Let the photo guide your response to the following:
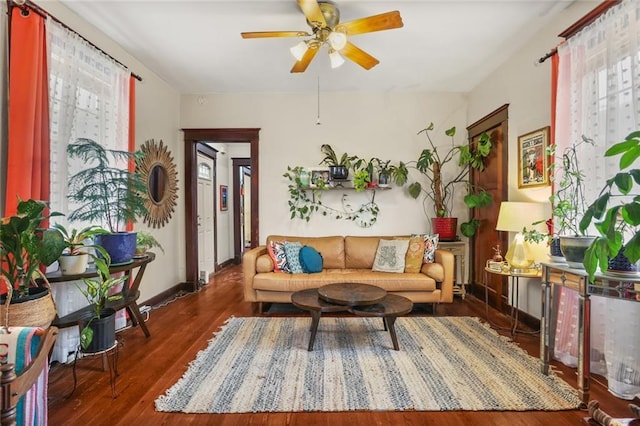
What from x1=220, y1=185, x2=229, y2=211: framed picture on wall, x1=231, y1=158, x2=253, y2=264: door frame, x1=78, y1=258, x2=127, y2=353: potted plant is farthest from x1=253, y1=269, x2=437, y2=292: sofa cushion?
x1=231, y1=158, x2=253, y2=264: door frame

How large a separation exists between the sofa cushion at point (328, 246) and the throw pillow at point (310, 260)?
1.05 ft

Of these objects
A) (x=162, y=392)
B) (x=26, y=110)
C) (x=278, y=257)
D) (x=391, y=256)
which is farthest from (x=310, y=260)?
(x=26, y=110)

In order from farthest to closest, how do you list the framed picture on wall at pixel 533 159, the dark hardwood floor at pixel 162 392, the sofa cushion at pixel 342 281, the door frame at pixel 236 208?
the door frame at pixel 236 208, the sofa cushion at pixel 342 281, the framed picture on wall at pixel 533 159, the dark hardwood floor at pixel 162 392

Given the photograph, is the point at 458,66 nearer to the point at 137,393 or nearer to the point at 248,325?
the point at 248,325

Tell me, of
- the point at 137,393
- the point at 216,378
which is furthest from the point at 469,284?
the point at 137,393

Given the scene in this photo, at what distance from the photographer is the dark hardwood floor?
179 cm

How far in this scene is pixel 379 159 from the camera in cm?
460

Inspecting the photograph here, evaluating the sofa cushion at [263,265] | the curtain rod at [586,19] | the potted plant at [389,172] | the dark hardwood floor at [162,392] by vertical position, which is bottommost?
the dark hardwood floor at [162,392]

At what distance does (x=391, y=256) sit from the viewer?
386cm

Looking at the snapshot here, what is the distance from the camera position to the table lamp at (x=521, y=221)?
280cm

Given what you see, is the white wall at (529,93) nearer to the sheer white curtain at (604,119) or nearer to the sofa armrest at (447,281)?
the sheer white curtain at (604,119)

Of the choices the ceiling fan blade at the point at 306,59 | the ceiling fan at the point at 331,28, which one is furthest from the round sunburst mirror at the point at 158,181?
the ceiling fan at the point at 331,28

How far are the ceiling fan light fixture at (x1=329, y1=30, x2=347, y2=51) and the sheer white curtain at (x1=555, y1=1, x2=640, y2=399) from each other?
1768 millimetres

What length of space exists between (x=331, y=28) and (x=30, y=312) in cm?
269
